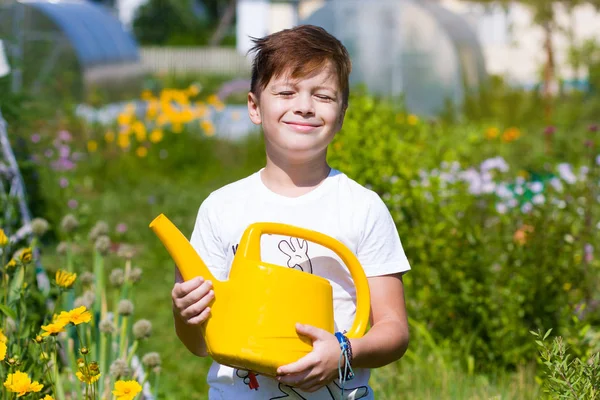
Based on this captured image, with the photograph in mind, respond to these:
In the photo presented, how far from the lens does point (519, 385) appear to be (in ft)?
10.6

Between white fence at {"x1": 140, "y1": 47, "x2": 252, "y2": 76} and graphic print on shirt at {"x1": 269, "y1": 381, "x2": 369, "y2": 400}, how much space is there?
79.8 feet

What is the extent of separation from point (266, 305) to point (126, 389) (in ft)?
1.14

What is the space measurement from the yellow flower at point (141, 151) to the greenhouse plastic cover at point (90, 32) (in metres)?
3.73

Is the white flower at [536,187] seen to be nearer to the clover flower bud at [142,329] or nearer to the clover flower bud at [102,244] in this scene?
the clover flower bud at [102,244]

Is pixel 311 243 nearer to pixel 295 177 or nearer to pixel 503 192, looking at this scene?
pixel 295 177

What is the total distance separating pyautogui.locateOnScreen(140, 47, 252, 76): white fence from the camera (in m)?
26.4

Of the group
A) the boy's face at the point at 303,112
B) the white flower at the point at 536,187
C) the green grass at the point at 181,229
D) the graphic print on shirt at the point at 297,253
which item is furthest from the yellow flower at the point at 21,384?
the white flower at the point at 536,187

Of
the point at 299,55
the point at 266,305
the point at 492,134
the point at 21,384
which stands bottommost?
the point at 492,134

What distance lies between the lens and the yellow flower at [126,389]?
185 cm

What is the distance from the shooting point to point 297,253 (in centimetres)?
194

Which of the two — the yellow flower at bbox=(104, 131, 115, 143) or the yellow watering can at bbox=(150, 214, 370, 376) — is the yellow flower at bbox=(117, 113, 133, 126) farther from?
the yellow watering can at bbox=(150, 214, 370, 376)

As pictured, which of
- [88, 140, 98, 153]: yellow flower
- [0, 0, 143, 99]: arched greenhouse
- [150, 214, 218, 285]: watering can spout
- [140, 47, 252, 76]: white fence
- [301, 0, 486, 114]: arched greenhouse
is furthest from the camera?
[140, 47, 252, 76]: white fence

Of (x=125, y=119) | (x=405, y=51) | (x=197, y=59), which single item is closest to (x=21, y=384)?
(x=125, y=119)

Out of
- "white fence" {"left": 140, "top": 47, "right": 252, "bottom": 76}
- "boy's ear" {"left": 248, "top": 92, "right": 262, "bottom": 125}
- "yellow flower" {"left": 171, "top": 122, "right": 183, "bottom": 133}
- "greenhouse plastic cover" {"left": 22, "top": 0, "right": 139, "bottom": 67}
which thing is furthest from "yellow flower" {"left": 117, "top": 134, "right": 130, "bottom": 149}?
"white fence" {"left": 140, "top": 47, "right": 252, "bottom": 76}
